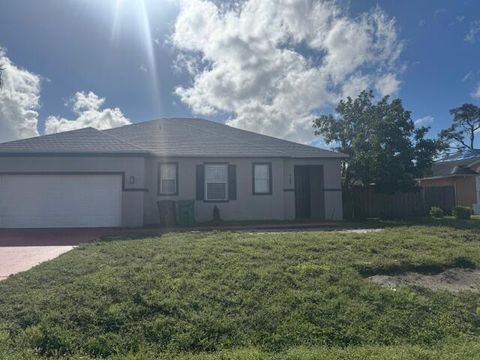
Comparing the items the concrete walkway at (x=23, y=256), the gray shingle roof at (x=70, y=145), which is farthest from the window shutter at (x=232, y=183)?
the concrete walkway at (x=23, y=256)

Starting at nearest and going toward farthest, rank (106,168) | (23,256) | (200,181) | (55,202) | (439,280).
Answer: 1. (439,280)
2. (23,256)
3. (55,202)
4. (106,168)
5. (200,181)

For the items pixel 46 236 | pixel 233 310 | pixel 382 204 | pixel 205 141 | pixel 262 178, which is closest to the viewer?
pixel 233 310

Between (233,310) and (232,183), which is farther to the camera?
(232,183)

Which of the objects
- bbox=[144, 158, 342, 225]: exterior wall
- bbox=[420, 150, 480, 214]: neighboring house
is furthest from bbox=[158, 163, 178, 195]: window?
bbox=[420, 150, 480, 214]: neighboring house

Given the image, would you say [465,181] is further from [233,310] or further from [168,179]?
[233,310]

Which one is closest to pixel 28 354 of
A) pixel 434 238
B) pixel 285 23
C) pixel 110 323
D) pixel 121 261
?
pixel 110 323

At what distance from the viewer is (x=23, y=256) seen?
7.69 m

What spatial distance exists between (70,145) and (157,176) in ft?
11.5

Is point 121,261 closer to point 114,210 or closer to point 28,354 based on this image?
point 28,354

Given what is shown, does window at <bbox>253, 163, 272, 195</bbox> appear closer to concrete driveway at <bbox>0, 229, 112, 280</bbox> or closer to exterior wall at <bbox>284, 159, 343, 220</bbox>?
exterior wall at <bbox>284, 159, 343, 220</bbox>

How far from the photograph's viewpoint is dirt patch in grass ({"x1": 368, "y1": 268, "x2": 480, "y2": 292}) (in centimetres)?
560

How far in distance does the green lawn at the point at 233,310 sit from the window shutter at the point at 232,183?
25.5ft

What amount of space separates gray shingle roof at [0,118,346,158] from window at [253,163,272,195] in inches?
22.9

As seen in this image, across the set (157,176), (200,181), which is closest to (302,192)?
(200,181)
